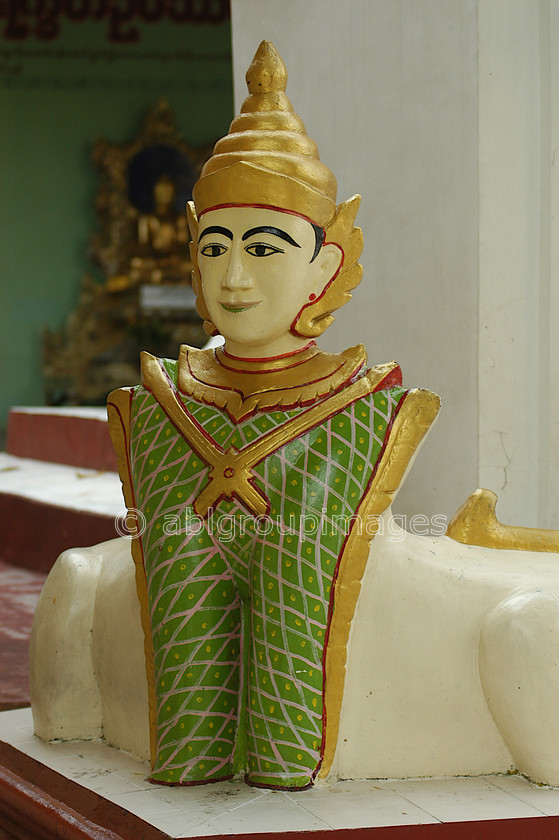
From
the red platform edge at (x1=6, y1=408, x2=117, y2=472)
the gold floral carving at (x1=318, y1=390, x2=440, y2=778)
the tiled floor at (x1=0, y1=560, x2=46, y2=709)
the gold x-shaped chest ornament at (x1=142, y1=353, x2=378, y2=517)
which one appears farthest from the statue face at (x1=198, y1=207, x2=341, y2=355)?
the red platform edge at (x1=6, y1=408, x2=117, y2=472)

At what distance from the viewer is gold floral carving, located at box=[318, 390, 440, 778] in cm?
184

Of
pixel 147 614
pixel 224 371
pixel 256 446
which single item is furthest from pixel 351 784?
pixel 224 371

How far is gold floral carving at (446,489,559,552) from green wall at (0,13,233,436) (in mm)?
7857

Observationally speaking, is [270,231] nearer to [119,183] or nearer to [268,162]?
[268,162]

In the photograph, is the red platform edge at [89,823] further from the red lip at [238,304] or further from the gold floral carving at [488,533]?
the red lip at [238,304]

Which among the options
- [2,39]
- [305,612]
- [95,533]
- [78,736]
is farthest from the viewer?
[2,39]

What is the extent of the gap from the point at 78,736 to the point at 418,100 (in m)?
1.74

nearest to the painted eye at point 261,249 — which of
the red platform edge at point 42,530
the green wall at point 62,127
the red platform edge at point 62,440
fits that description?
the red platform edge at point 42,530

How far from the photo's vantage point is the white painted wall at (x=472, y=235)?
2584 millimetres

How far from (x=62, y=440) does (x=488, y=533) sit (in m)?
3.93

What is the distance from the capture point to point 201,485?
6.32ft

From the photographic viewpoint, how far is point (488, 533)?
2.04 m

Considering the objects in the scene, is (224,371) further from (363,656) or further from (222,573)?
(363,656)

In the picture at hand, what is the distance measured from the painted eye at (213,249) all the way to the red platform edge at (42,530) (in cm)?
209
